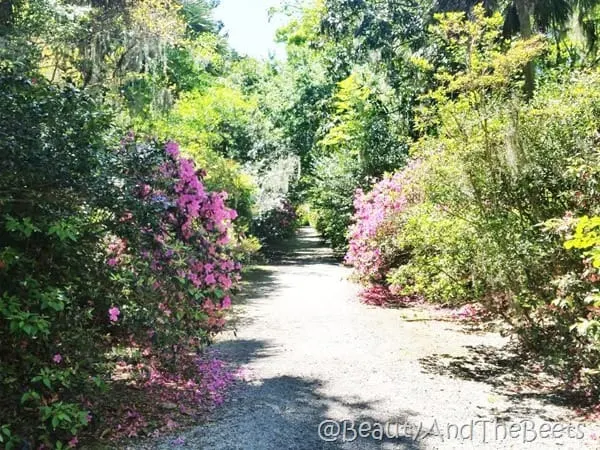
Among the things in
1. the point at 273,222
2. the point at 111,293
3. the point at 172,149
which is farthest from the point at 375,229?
the point at 273,222

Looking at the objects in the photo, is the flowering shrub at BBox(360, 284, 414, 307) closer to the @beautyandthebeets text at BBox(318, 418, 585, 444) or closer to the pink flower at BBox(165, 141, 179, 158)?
the @beautyandthebeets text at BBox(318, 418, 585, 444)

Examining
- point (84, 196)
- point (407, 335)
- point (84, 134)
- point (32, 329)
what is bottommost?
point (407, 335)

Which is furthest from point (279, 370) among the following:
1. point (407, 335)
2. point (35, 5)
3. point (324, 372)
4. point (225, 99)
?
point (225, 99)

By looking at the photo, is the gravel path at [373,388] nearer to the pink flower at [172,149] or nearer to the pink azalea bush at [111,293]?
the pink azalea bush at [111,293]

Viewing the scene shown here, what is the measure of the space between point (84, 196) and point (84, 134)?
0.53 meters

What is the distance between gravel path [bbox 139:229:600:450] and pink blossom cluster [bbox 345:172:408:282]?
1.42 meters

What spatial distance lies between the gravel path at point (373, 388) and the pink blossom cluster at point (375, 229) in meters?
1.42

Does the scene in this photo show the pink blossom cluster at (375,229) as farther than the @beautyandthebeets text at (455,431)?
Yes

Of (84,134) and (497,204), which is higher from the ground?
(84,134)

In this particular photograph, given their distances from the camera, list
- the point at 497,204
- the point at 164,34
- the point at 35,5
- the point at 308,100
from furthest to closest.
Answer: the point at 308,100
the point at 164,34
the point at 35,5
the point at 497,204

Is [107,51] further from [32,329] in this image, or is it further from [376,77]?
[32,329]

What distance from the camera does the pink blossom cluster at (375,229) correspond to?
970 cm

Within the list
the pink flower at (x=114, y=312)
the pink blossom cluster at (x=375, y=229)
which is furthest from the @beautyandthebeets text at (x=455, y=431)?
the pink blossom cluster at (x=375, y=229)

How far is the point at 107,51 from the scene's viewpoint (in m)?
12.7
